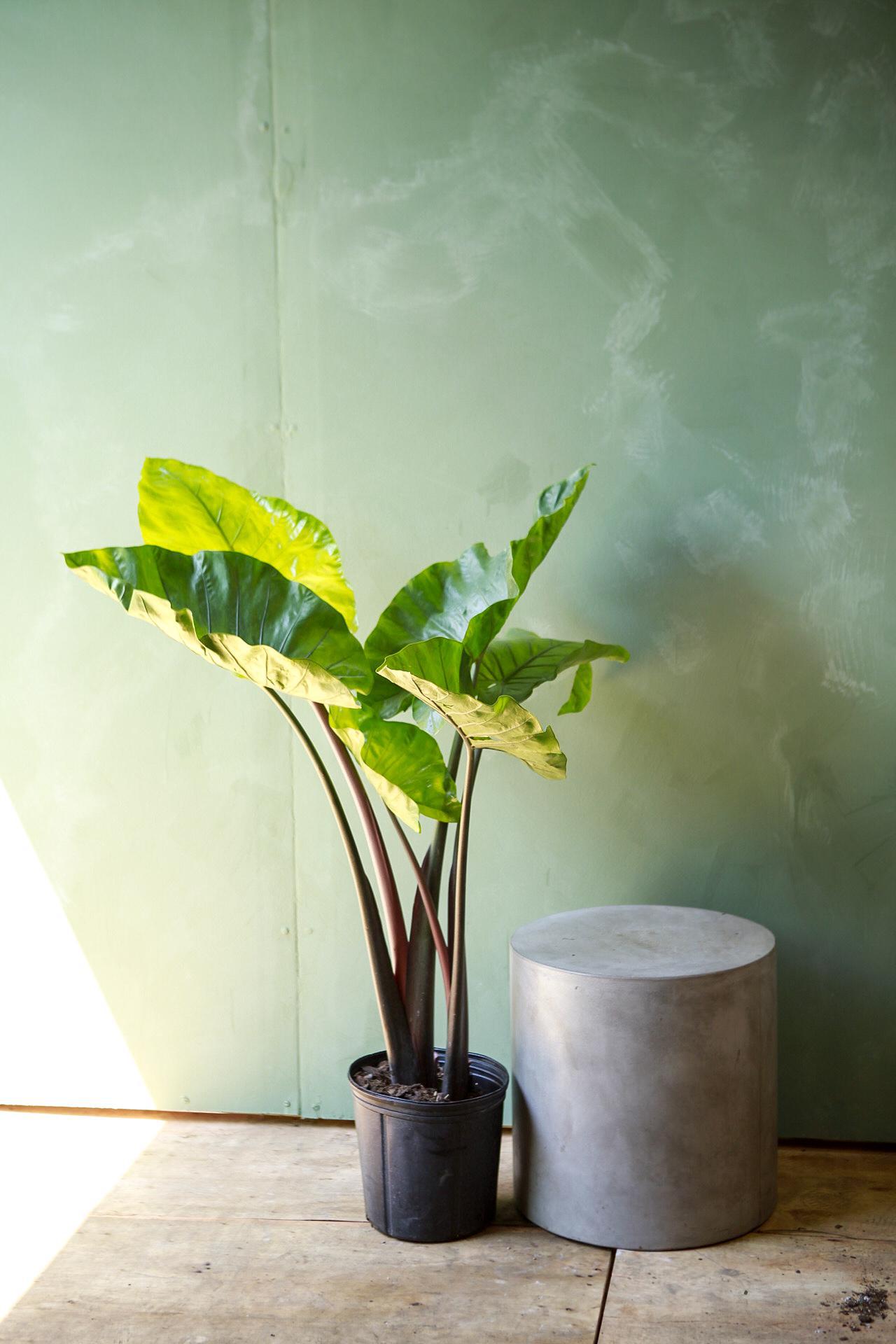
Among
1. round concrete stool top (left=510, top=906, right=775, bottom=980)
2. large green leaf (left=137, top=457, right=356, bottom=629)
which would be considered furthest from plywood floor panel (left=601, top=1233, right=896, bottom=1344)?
large green leaf (left=137, top=457, right=356, bottom=629)

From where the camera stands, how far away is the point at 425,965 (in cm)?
237

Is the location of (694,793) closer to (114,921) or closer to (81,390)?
(114,921)

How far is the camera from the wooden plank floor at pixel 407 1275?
2000 mm

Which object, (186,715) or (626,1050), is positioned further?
(186,715)

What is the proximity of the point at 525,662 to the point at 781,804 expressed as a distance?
2.40 feet

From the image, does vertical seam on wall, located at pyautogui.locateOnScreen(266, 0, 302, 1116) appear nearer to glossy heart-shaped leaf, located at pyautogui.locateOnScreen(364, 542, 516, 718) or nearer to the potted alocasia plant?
the potted alocasia plant

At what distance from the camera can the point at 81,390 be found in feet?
9.21

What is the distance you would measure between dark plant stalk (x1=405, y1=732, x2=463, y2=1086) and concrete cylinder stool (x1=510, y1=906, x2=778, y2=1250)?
0.62 ft

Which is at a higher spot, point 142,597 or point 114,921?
point 142,597

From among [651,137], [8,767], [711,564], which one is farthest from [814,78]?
[8,767]

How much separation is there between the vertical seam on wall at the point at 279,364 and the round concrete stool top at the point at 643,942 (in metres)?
0.62

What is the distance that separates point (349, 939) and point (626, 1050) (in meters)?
0.83

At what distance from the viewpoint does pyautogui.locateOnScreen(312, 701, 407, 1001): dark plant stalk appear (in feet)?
7.59

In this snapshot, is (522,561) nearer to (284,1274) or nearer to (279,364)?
(279,364)
